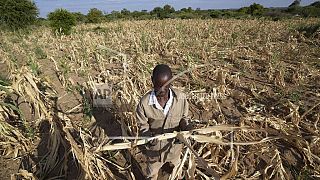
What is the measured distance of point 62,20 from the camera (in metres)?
18.2

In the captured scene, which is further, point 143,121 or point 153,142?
point 143,121

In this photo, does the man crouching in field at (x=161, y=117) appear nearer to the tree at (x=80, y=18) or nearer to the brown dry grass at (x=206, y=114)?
the brown dry grass at (x=206, y=114)

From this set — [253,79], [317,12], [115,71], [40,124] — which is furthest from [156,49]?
[317,12]

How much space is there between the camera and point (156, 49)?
10609 mm

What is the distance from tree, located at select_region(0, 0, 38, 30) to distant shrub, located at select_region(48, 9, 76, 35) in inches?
134

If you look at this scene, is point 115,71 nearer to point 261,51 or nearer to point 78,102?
point 78,102

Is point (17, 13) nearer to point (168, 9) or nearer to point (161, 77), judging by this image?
point (161, 77)

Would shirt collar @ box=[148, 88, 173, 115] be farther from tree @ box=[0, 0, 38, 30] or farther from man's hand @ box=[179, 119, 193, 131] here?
tree @ box=[0, 0, 38, 30]

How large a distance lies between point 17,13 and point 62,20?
4.73 m

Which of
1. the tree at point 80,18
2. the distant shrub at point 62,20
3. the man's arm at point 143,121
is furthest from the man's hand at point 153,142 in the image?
the tree at point 80,18

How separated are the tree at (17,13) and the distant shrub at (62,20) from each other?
11.2 ft

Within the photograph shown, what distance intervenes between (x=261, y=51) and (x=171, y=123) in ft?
26.5

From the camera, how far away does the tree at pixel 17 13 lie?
2031 cm

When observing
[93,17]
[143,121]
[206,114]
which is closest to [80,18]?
[93,17]
